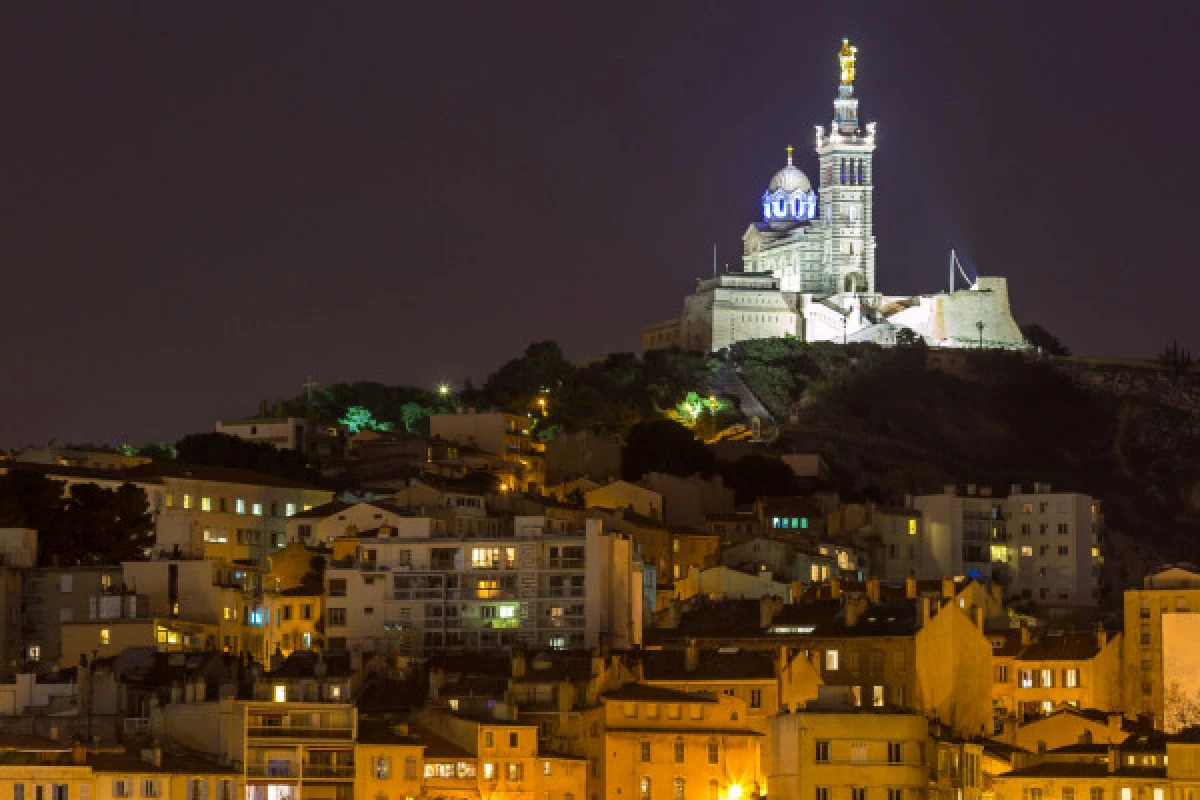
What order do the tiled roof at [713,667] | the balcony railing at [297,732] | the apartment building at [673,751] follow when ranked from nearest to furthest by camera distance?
1. the balcony railing at [297,732]
2. the apartment building at [673,751]
3. the tiled roof at [713,667]

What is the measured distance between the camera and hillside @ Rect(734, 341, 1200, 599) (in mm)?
163250

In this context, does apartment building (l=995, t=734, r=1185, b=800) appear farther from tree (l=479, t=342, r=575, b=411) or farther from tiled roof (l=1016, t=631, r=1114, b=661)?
tree (l=479, t=342, r=575, b=411)

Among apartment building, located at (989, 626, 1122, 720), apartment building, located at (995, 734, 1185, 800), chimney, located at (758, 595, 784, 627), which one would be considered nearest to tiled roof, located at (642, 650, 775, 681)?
chimney, located at (758, 595, 784, 627)

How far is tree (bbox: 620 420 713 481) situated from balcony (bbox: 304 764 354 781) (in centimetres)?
6417

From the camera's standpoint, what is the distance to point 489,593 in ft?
303

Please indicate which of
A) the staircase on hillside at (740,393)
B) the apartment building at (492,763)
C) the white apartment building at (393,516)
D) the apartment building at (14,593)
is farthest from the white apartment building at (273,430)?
the apartment building at (492,763)

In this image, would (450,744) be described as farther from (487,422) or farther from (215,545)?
(487,422)

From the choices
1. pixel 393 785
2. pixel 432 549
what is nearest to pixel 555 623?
pixel 432 549

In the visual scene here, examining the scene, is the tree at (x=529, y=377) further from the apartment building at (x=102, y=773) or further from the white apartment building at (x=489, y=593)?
the apartment building at (x=102, y=773)

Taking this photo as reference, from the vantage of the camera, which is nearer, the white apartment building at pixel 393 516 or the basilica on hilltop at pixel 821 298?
the white apartment building at pixel 393 516

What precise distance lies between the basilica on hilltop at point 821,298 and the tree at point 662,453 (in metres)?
42.0

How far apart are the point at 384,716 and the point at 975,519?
2023 inches

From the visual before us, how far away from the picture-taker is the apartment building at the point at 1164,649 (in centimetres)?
8662

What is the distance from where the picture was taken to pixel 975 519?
121562 mm
